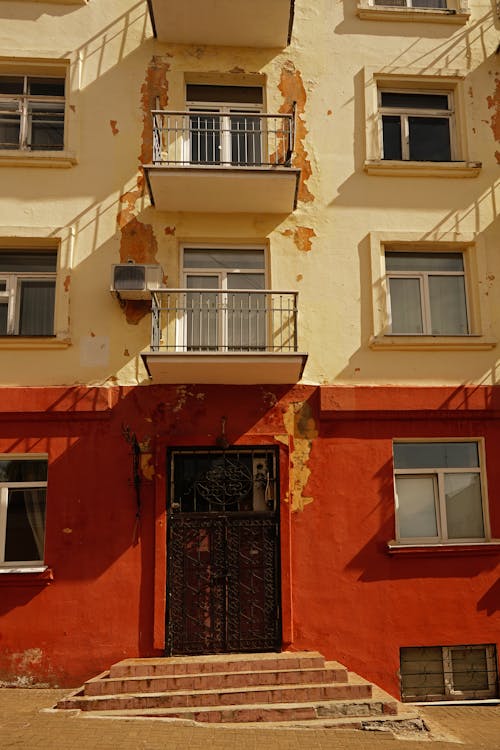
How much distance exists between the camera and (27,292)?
32.4ft

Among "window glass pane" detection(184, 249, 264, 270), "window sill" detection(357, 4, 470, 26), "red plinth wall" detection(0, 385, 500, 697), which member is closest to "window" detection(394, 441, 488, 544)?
"red plinth wall" detection(0, 385, 500, 697)

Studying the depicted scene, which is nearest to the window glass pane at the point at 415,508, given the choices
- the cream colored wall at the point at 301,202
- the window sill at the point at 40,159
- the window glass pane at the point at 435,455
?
the window glass pane at the point at 435,455

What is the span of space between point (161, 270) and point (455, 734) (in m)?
6.66

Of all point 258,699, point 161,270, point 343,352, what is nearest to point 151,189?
point 161,270

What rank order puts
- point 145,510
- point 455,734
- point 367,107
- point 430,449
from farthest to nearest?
point 367,107, point 430,449, point 145,510, point 455,734

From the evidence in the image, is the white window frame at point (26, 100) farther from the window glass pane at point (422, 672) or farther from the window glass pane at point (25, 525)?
the window glass pane at point (422, 672)

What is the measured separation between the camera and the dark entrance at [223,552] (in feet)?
28.9

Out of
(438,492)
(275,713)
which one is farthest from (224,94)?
(275,713)

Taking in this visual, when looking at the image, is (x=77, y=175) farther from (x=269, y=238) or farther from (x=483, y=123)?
(x=483, y=123)

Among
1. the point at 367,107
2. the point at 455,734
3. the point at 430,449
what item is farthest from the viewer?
the point at 367,107

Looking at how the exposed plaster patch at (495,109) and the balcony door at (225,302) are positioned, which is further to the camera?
the exposed plaster patch at (495,109)

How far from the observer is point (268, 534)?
9172 millimetres

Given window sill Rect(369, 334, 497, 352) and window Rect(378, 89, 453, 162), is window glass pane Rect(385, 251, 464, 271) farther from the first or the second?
window Rect(378, 89, 453, 162)

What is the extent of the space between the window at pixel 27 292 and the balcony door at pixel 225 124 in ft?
9.05
